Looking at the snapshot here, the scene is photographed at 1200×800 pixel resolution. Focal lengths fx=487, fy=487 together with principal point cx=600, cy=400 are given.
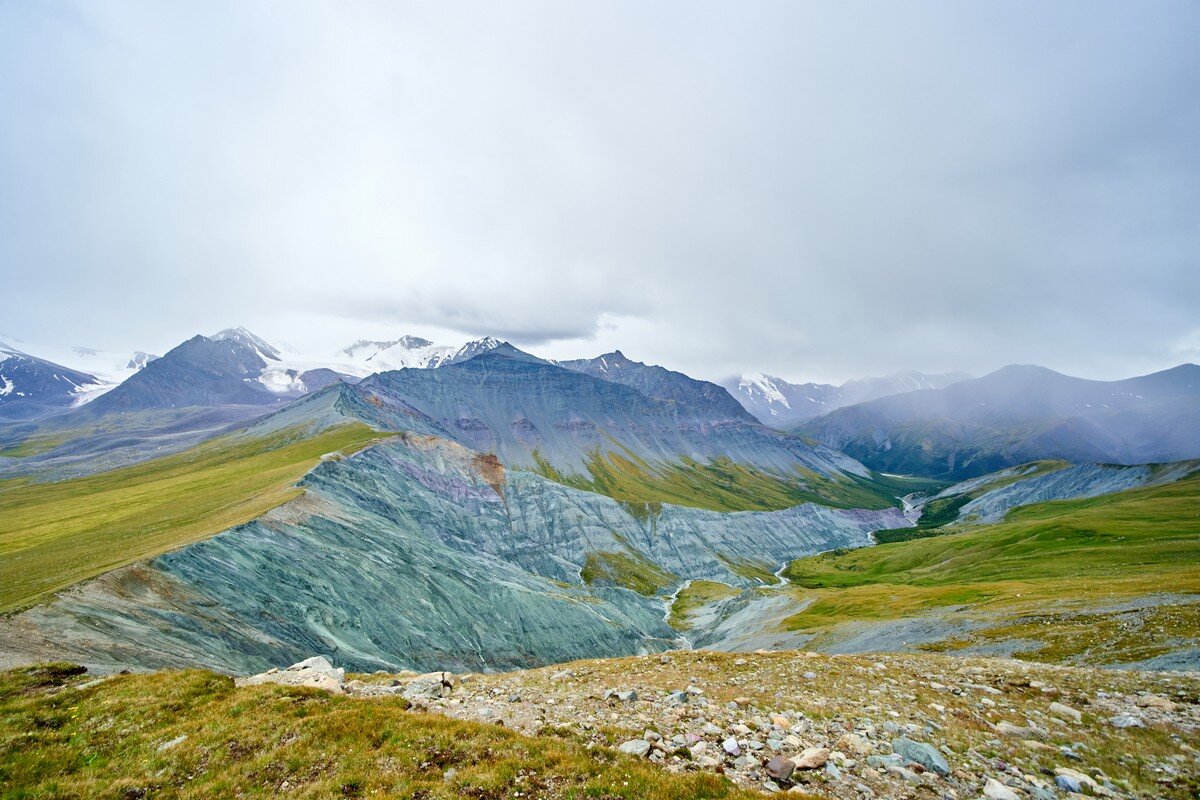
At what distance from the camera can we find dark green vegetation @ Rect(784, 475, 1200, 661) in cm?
3837

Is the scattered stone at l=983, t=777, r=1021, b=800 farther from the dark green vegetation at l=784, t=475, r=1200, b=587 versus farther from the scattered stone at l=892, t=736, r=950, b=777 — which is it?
the dark green vegetation at l=784, t=475, r=1200, b=587

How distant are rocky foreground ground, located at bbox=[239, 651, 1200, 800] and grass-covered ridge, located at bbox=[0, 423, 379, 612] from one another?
1598 inches

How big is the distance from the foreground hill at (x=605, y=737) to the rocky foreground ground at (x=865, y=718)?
8 cm

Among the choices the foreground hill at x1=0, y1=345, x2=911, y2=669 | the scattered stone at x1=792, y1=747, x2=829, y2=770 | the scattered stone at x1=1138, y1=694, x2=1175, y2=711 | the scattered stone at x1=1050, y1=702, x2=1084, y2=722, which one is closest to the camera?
the scattered stone at x1=792, y1=747, x2=829, y2=770

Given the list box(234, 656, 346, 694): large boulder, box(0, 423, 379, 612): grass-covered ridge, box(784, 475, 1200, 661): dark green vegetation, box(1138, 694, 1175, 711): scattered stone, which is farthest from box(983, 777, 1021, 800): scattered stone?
box(0, 423, 379, 612): grass-covered ridge

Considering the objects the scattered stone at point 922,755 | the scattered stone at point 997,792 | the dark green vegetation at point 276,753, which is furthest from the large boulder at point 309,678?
the scattered stone at point 997,792

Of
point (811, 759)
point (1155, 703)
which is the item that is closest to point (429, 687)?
point (811, 759)

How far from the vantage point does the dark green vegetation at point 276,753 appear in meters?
12.6

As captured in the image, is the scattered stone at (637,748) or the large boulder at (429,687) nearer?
the scattered stone at (637,748)

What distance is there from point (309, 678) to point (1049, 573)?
10983 cm

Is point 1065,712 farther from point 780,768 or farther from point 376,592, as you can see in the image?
point 376,592

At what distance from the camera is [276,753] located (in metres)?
14.8

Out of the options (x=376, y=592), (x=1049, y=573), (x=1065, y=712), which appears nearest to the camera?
(x=1065, y=712)

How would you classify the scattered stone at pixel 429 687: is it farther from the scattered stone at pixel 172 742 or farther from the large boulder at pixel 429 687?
the scattered stone at pixel 172 742
